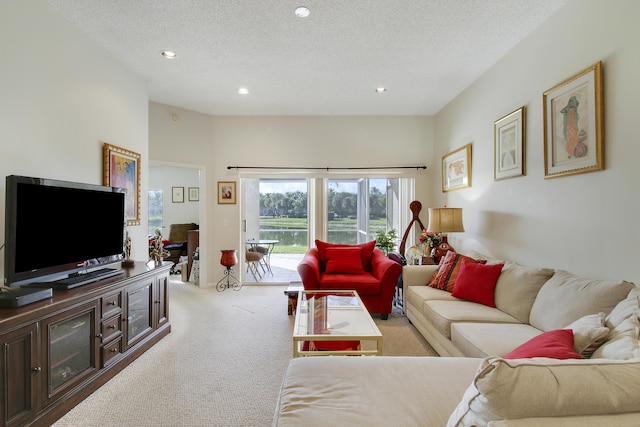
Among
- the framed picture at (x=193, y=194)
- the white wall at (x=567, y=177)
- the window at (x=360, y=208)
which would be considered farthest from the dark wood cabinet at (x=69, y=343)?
the framed picture at (x=193, y=194)

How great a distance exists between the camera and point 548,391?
75 centimetres

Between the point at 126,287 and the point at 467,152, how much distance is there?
3.96 metres

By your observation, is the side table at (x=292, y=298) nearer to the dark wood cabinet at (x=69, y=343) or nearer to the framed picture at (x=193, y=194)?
the dark wood cabinet at (x=69, y=343)

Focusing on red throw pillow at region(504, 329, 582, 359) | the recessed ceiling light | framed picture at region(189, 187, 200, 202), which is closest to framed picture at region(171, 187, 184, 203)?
framed picture at region(189, 187, 200, 202)

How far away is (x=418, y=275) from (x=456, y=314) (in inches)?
39.1

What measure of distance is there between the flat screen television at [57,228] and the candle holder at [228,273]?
194cm

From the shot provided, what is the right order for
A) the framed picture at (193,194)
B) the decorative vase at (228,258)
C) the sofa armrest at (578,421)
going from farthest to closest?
the framed picture at (193,194)
the decorative vase at (228,258)
the sofa armrest at (578,421)

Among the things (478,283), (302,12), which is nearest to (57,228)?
(302,12)

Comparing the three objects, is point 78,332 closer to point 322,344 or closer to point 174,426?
point 174,426

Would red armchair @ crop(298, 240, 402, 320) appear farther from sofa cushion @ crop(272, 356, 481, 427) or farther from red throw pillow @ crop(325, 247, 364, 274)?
sofa cushion @ crop(272, 356, 481, 427)

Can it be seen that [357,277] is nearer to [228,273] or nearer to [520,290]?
[520,290]

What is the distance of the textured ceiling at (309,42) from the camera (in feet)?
7.66

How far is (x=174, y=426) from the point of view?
5.76 ft

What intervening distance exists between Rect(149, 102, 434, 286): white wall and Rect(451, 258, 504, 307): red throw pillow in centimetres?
239
